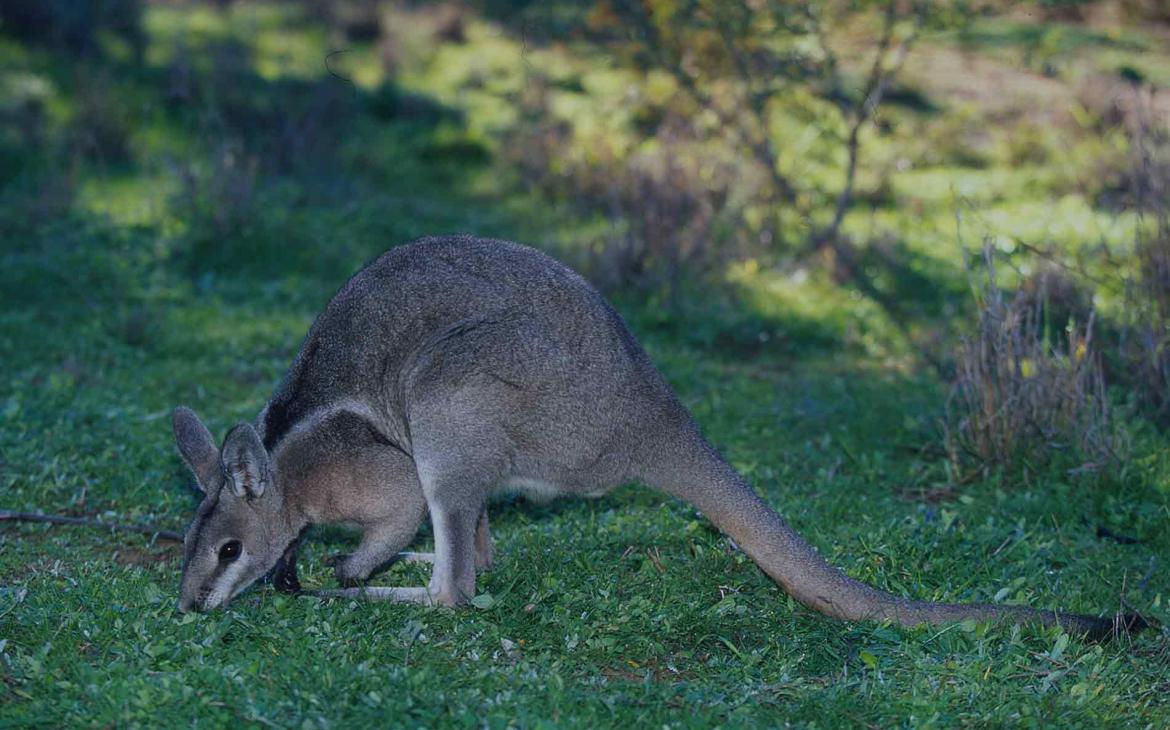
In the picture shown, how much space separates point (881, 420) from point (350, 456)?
10.2 feet

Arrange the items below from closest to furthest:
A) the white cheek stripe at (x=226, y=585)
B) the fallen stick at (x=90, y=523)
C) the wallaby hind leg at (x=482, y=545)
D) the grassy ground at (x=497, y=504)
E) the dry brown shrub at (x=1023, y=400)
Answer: the grassy ground at (x=497, y=504)
the white cheek stripe at (x=226, y=585)
the wallaby hind leg at (x=482, y=545)
the fallen stick at (x=90, y=523)
the dry brown shrub at (x=1023, y=400)

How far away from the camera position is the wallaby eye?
4605 mm

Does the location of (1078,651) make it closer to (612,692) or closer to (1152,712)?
(1152,712)

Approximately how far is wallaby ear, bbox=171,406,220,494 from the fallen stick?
61cm

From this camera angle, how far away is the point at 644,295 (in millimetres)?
8836

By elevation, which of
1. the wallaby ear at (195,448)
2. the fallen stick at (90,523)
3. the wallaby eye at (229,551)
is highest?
the wallaby ear at (195,448)

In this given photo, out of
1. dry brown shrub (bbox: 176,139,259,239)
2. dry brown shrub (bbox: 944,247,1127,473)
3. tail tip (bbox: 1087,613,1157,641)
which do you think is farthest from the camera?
dry brown shrub (bbox: 176,139,259,239)

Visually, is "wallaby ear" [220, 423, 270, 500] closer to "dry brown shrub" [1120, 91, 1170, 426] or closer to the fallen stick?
the fallen stick

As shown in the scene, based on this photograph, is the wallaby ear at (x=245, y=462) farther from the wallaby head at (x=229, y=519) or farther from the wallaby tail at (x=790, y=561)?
the wallaby tail at (x=790, y=561)

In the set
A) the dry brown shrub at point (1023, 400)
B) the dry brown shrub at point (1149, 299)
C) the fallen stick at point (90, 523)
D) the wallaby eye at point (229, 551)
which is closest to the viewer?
the wallaby eye at point (229, 551)

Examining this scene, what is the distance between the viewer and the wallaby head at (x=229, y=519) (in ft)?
14.8

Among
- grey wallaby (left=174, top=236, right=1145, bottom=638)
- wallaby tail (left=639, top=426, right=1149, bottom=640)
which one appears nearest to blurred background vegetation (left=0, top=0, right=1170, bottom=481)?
wallaby tail (left=639, top=426, right=1149, bottom=640)

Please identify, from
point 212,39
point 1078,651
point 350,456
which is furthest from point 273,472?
point 212,39

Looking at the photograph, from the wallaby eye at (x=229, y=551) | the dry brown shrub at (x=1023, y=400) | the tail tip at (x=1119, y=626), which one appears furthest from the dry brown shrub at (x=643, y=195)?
the tail tip at (x=1119, y=626)
